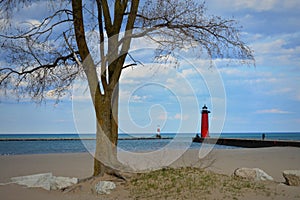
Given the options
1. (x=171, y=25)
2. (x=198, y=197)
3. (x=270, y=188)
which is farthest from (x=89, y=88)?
(x=270, y=188)

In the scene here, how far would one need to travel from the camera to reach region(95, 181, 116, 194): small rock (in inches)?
317

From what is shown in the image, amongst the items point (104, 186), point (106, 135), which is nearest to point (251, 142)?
point (106, 135)

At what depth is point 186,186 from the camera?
26.2ft

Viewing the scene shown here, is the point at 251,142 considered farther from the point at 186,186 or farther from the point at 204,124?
the point at 186,186

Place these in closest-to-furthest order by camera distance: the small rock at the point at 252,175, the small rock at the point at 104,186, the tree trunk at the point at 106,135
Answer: the small rock at the point at 104,186 → the tree trunk at the point at 106,135 → the small rock at the point at 252,175

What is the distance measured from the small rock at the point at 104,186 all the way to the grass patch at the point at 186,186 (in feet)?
1.26

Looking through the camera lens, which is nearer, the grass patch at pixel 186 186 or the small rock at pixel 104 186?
the grass patch at pixel 186 186

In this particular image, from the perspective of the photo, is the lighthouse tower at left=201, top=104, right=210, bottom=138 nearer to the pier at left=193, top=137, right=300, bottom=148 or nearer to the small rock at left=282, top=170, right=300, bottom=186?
the pier at left=193, top=137, right=300, bottom=148

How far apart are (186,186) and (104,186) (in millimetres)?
1722

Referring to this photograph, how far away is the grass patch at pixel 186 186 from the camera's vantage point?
299 inches

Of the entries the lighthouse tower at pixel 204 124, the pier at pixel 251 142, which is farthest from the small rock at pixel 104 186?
the lighthouse tower at pixel 204 124

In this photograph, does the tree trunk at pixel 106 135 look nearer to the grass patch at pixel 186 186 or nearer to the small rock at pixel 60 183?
the small rock at pixel 60 183

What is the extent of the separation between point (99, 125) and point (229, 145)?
37.3 m

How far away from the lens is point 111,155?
9.43 metres
